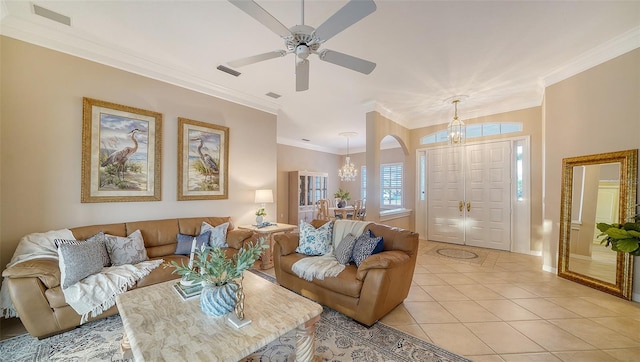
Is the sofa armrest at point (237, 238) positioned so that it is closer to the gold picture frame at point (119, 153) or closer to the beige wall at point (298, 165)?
the gold picture frame at point (119, 153)

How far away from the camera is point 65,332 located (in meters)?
2.16

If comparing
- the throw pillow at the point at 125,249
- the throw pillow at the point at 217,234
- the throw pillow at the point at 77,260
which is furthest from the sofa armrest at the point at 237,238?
the throw pillow at the point at 77,260

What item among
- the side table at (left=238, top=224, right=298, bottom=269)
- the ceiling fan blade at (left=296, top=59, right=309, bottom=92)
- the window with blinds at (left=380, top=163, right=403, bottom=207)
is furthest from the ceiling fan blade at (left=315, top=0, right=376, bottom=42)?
the window with blinds at (left=380, top=163, right=403, bottom=207)

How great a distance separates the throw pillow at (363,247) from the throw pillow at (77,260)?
2563 mm

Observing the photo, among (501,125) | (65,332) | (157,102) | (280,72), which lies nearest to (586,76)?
(501,125)

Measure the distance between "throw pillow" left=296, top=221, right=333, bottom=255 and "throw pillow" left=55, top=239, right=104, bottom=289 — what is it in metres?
2.05

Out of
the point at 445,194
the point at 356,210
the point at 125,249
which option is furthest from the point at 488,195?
the point at 125,249

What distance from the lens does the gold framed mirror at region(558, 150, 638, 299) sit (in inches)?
111

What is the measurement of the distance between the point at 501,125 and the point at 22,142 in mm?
7296

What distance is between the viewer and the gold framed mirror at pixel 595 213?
2.82 m

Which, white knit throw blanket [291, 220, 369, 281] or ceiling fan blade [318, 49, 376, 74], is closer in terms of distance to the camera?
ceiling fan blade [318, 49, 376, 74]

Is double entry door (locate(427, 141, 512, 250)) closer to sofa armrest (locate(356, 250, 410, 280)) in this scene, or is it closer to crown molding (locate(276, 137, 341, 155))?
sofa armrest (locate(356, 250, 410, 280))

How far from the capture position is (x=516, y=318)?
242 centimetres

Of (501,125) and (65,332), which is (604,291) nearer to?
(501,125)
